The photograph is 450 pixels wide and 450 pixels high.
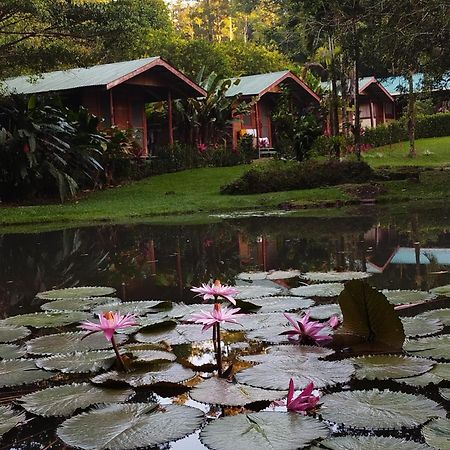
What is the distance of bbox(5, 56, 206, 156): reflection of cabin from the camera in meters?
20.0

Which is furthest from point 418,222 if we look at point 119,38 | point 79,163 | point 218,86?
point 218,86

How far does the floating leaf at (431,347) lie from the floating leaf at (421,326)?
0.08m

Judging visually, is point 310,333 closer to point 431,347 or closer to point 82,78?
point 431,347

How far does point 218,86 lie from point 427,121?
1465 cm

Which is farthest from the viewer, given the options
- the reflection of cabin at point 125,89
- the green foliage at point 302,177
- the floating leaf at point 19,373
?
the reflection of cabin at point 125,89

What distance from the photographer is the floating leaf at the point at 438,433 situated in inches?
64.3

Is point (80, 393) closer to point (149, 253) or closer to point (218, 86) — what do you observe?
point (149, 253)

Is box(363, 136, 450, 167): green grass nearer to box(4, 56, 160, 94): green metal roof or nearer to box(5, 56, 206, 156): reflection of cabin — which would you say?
box(5, 56, 206, 156): reflection of cabin

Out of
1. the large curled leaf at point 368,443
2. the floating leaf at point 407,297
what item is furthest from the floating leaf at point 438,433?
the floating leaf at point 407,297

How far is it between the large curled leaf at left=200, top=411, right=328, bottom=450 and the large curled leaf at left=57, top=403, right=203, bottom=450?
10cm

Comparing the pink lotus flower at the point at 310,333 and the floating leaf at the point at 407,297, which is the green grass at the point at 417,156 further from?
the pink lotus flower at the point at 310,333

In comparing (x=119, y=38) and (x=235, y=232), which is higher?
(x=119, y=38)

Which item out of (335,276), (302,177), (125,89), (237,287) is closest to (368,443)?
(237,287)

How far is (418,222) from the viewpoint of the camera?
8.02 meters
